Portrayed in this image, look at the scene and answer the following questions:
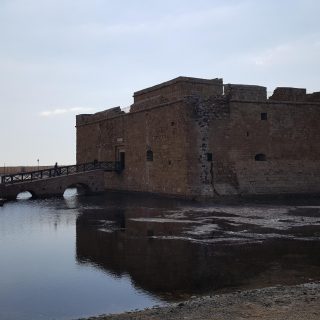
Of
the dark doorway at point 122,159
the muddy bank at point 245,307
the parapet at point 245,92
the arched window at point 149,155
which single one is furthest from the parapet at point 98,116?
the muddy bank at point 245,307

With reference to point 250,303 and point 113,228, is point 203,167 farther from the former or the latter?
point 250,303

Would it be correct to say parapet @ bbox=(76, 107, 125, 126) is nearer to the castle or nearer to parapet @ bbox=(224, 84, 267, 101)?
the castle

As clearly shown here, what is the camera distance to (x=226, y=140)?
68.7ft

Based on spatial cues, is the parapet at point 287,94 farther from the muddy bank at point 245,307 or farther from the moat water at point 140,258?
the muddy bank at point 245,307

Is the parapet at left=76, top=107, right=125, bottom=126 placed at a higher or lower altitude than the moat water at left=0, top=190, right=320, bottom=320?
higher

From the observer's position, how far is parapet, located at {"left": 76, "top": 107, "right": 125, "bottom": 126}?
28.5 metres

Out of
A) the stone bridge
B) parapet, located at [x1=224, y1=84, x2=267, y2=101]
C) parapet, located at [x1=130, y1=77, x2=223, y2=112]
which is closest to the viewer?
parapet, located at [x1=224, y1=84, x2=267, y2=101]

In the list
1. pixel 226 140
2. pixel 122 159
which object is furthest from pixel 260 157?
pixel 122 159

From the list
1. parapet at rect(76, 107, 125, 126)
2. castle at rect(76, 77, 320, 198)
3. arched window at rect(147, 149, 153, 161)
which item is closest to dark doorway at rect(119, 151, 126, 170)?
parapet at rect(76, 107, 125, 126)

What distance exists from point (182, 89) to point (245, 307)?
16.9 m

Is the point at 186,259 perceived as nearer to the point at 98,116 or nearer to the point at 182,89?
the point at 182,89

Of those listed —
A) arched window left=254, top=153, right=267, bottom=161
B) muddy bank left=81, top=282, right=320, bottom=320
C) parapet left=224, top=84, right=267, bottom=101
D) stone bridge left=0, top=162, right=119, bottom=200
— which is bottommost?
muddy bank left=81, top=282, right=320, bottom=320

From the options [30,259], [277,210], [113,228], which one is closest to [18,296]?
[30,259]

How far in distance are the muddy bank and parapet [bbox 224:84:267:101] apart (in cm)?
1590
